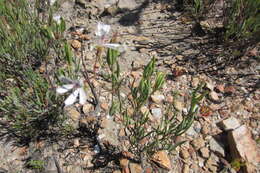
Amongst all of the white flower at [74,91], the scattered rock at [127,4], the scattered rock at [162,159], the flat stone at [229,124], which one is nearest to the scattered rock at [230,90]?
the flat stone at [229,124]

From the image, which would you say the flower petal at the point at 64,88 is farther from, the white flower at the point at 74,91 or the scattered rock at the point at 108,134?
the scattered rock at the point at 108,134

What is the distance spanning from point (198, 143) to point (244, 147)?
335mm

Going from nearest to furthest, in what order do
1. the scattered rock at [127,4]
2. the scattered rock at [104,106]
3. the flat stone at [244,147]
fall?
the flat stone at [244,147], the scattered rock at [104,106], the scattered rock at [127,4]

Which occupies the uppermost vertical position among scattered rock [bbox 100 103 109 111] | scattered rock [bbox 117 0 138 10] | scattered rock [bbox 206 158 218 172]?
scattered rock [bbox 117 0 138 10]

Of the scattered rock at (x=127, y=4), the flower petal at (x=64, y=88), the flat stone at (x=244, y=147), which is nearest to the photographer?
the flower petal at (x=64, y=88)

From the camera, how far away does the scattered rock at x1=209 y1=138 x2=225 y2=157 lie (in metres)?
1.82

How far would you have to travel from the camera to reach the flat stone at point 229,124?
75.4 inches

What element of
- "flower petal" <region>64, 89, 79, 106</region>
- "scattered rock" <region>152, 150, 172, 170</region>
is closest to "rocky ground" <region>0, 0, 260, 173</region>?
"scattered rock" <region>152, 150, 172, 170</region>

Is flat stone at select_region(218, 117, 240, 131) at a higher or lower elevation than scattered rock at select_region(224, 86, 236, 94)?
lower

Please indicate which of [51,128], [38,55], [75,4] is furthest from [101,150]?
[75,4]

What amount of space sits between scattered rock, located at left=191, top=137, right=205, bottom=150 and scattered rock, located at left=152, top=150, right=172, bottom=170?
0.25 metres

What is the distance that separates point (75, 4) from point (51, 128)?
5.79 feet

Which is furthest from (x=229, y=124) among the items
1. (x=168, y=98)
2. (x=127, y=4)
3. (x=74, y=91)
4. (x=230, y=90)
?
(x=127, y=4)

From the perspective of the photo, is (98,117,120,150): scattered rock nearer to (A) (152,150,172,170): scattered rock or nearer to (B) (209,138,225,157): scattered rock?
(A) (152,150,172,170): scattered rock
